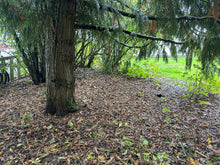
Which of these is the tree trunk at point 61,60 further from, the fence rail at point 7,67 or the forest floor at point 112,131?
the fence rail at point 7,67

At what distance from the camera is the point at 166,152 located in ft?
6.20

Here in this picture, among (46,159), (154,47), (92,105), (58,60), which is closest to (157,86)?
(154,47)

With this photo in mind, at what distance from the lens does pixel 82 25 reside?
235 cm

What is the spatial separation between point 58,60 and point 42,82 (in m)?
2.35

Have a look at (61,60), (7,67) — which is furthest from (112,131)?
(7,67)

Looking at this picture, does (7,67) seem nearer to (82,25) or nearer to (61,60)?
(61,60)

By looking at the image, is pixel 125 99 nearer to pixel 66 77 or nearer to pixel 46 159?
pixel 66 77

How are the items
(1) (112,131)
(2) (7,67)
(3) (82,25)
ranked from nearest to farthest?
(1) (112,131)
(3) (82,25)
(2) (7,67)

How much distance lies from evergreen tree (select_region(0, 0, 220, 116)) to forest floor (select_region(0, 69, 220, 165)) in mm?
421

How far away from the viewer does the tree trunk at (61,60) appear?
7.12ft

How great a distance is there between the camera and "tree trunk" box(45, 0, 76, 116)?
7.12 ft

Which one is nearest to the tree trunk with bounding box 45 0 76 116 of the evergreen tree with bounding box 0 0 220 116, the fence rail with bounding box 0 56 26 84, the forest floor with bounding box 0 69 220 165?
the evergreen tree with bounding box 0 0 220 116

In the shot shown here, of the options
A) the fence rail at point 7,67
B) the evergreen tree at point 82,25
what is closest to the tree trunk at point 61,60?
the evergreen tree at point 82,25

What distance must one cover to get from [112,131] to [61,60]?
50.8 inches
